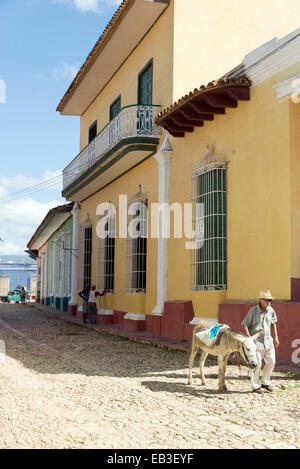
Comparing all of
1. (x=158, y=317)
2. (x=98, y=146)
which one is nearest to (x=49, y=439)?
(x=158, y=317)

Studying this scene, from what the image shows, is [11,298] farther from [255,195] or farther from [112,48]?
[255,195]

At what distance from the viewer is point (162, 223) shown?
12156mm

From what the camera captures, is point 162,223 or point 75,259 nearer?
point 162,223

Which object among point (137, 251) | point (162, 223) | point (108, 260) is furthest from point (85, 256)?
point (162, 223)

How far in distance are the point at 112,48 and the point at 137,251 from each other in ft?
18.2

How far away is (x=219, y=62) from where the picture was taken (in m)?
12.2

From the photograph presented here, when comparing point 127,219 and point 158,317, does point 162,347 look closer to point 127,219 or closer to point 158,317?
point 158,317

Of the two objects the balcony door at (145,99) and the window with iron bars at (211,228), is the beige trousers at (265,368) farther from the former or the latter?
the balcony door at (145,99)

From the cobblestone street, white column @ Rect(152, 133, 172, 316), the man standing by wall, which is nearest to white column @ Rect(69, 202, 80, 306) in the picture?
the man standing by wall

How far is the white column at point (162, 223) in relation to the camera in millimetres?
12027

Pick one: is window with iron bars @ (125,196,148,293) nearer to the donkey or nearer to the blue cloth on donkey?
the blue cloth on donkey

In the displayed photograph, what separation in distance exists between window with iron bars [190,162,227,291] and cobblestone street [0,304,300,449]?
169 cm

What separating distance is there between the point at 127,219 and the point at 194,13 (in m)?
5.45

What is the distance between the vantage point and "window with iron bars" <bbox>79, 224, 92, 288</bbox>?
18.7 meters
